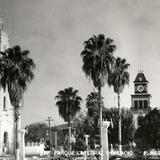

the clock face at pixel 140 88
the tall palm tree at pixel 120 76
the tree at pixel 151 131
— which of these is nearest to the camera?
the tall palm tree at pixel 120 76

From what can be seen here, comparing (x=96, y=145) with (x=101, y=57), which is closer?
(x=101, y=57)

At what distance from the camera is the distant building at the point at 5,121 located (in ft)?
244

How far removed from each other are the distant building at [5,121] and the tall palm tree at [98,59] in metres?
33.8

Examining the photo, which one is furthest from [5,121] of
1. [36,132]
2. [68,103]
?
[36,132]

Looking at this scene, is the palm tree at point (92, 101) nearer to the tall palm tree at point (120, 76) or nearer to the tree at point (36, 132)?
the tall palm tree at point (120, 76)

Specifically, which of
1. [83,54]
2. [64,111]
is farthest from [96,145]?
[83,54]

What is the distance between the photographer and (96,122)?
286 ft

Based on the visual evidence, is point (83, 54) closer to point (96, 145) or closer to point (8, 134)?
point (8, 134)

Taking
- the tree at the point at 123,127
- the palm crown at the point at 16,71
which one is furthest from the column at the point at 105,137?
the tree at the point at 123,127

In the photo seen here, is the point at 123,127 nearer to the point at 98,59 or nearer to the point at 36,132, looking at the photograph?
the point at 98,59

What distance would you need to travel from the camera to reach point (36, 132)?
153 metres

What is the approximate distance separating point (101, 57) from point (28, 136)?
370 ft

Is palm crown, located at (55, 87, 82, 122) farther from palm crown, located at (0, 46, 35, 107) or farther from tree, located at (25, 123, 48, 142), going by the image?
tree, located at (25, 123, 48, 142)

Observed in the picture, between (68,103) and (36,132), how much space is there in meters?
88.2
